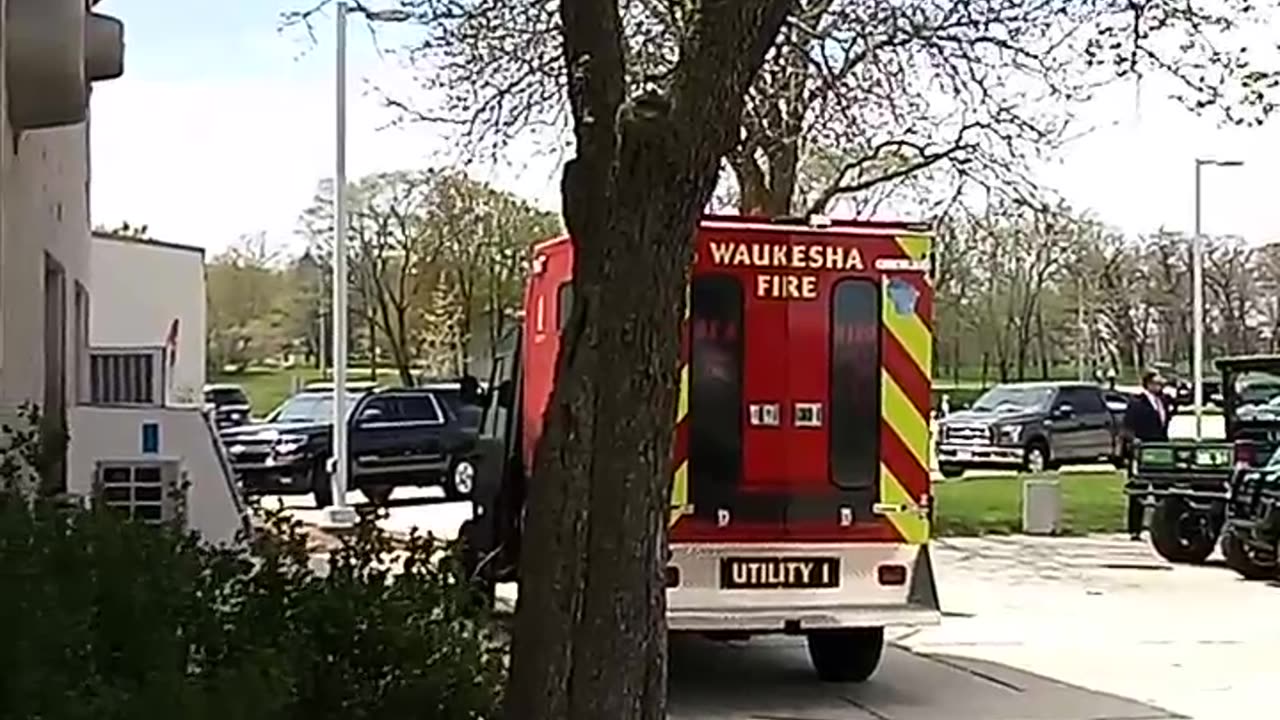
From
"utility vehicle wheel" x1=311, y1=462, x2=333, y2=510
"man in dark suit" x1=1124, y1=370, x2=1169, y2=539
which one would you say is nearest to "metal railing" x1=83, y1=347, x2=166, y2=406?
"utility vehicle wheel" x1=311, y1=462, x2=333, y2=510

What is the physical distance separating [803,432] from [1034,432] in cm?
2778

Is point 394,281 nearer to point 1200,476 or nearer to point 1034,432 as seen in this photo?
point 1034,432

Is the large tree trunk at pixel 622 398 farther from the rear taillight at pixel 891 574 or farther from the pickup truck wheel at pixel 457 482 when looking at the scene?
the pickup truck wheel at pixel 457 482

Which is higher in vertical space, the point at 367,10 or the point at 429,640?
the point at 367,10

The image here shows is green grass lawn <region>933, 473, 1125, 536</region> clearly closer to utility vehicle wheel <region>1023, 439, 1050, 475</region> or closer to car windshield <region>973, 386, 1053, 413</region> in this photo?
utility vehicle wheel <region>1023, 439, 1050, 475</region>

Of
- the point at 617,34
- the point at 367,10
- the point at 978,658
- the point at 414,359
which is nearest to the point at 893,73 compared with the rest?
the point at 978,658

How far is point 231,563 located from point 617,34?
201 centimetres

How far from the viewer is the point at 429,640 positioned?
6.29 meters

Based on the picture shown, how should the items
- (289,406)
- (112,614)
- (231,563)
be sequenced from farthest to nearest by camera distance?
1. (289,406)
2. (231,563)
3. (112,614)

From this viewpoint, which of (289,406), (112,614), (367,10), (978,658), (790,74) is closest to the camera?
(112,614)

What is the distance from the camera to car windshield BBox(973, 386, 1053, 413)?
1539 inches

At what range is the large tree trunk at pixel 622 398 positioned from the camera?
18.1ft

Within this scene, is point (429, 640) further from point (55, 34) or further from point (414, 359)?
point (414, 359)

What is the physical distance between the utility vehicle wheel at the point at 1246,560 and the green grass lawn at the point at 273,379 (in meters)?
39.2
